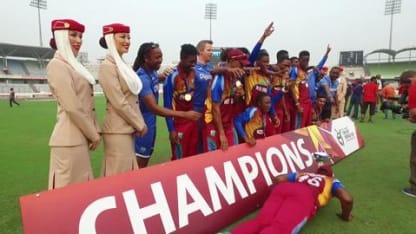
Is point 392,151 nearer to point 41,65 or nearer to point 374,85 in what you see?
point 374,85

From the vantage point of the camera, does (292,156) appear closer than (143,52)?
No

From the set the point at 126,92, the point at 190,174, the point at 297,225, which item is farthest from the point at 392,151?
the point at 126,92

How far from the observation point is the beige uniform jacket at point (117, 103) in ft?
8.41

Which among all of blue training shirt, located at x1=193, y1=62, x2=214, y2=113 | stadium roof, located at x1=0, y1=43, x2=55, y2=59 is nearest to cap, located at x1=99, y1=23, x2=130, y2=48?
blue training shirt, located at x1=193, y1=62, x2=214, y2=113

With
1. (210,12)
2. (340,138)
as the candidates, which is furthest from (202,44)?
(210,12)

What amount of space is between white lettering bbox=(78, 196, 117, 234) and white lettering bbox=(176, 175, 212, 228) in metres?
0.60

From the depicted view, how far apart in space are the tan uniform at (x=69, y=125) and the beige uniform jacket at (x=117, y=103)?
160 millimetres

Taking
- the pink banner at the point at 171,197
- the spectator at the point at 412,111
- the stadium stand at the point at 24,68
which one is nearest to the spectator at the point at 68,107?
the pink banner at the point at 171,197

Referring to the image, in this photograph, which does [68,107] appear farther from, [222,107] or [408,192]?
[408,192]

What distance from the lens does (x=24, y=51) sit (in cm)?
5141

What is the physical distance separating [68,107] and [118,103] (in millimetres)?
398

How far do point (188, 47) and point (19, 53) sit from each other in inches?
2288

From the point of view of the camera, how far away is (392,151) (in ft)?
20.8

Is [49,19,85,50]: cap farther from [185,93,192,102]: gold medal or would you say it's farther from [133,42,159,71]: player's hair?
[185,93,192,102]: gold medal
